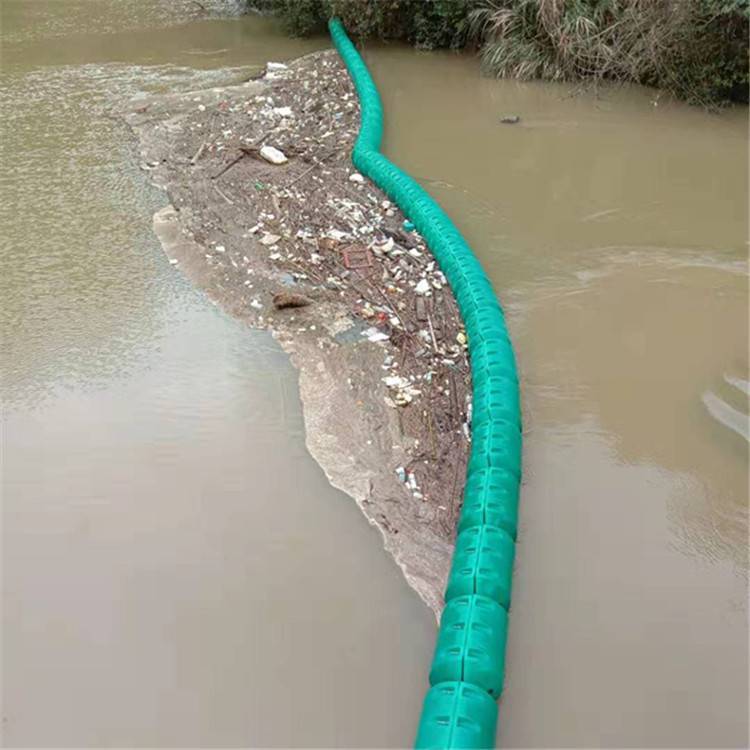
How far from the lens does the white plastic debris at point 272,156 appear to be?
7316 mm

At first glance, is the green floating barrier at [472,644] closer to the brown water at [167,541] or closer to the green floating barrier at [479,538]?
the green floating barrier at [479,538]

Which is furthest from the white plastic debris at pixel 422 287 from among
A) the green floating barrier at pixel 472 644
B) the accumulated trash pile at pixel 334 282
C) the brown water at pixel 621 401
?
the green floating barrier at pixel 472 644

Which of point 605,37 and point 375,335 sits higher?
point 605,37

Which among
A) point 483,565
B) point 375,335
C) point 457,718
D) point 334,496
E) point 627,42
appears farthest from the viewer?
point 627,42

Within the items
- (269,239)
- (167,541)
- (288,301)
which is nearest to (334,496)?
(167,541)

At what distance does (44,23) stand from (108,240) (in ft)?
25.8

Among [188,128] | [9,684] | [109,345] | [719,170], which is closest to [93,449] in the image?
[109,345]

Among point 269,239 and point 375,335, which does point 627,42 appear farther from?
point 375,335

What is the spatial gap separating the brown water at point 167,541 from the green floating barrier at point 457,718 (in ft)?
0.76

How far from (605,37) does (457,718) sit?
8.19 meters

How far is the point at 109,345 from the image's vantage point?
4926 millimetres

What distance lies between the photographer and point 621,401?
431 centimetres

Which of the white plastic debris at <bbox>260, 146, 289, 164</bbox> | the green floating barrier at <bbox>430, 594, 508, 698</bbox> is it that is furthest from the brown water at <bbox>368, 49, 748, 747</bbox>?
the white plastic debris at <bbox>260, 146, 289, 164</bbox>

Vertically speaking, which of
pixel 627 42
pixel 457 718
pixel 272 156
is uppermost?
pixel 627 42
